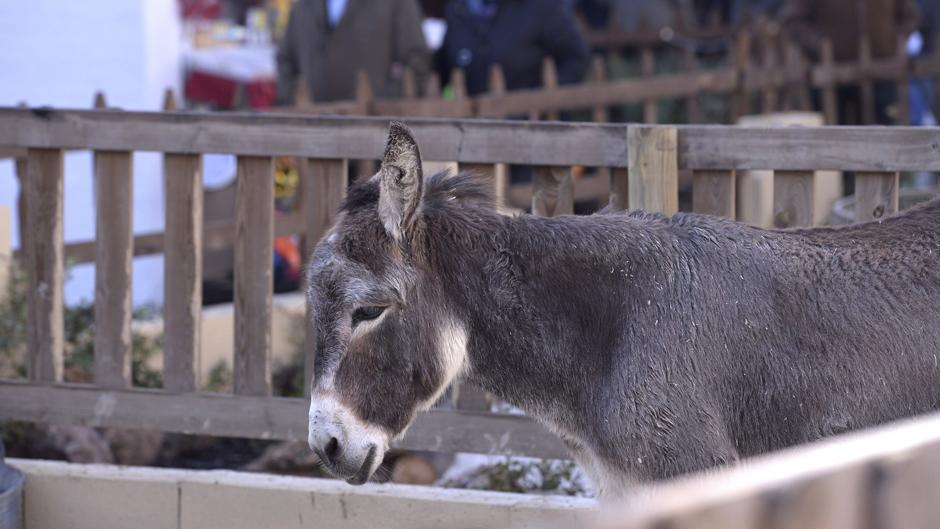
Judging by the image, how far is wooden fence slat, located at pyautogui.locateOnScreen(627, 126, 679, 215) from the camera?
4.65 m

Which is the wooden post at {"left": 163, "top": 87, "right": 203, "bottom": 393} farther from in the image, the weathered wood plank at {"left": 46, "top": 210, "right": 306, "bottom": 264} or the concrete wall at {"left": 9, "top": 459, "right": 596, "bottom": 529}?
the weathered wood plank at {"left": 46, "top": 210, "right": 306, "bottom": 264}

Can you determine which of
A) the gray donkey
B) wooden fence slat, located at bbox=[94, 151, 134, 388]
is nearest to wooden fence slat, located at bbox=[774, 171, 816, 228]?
the gray donkey

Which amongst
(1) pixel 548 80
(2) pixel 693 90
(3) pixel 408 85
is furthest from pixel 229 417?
(2) pixel 693 90

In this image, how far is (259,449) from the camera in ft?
22.1

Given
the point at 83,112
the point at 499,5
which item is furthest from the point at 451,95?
the point at 83,112

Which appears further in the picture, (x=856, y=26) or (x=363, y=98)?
(x=856, y=26)

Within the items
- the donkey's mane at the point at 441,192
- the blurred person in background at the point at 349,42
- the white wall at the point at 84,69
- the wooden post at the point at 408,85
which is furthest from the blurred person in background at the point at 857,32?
the donkey's mane at the point at 441,192

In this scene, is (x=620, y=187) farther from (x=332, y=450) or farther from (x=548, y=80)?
(x=548, y=80)

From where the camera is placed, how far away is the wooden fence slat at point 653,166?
465 centimetres

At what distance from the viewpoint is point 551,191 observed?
4.87m

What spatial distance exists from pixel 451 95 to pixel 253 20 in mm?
4656

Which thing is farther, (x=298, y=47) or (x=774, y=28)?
(x=774, y=28)

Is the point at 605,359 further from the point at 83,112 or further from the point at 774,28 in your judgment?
the point at 774,28

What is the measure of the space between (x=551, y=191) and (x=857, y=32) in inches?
378
